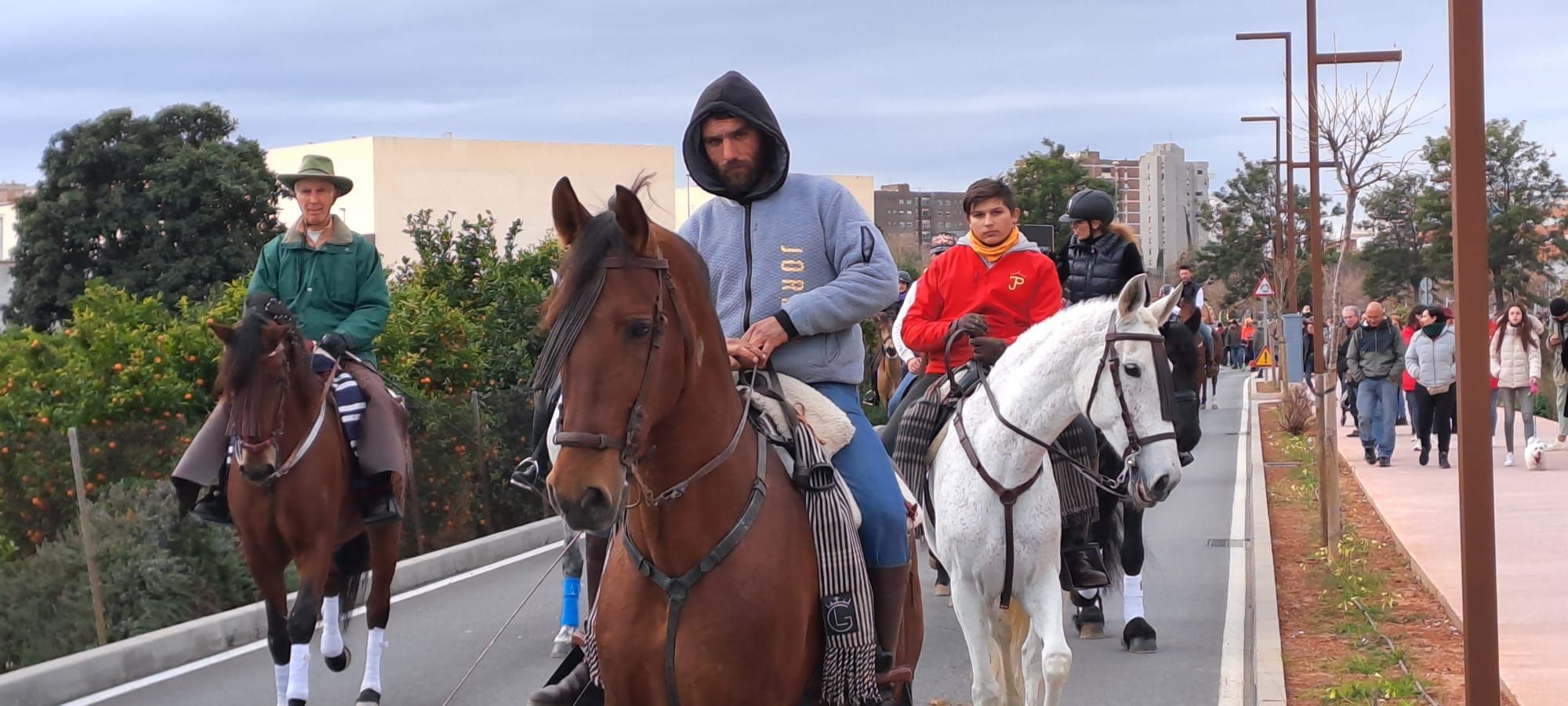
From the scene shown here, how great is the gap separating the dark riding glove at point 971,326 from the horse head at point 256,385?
3.28 m

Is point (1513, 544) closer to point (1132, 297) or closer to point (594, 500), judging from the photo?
point (1132, 297)

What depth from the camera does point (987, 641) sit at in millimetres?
6867

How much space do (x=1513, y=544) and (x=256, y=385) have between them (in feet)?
35.5

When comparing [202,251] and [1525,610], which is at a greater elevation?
[202,251]

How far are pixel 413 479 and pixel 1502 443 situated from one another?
63.0ft

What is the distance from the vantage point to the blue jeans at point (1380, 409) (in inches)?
866

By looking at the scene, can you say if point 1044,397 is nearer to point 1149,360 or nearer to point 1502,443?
point 1149,360

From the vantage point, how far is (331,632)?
26.5 feet

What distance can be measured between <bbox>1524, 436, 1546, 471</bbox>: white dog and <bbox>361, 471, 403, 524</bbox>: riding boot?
17.0m

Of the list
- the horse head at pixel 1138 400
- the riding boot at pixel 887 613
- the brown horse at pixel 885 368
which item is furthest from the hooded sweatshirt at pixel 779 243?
the brown horse at pixel 885 368

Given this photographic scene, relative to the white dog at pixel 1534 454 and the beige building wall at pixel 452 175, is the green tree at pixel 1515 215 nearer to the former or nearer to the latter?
the white dog at pixel 1534 454

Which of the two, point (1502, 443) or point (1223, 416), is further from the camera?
point (1223, 416)

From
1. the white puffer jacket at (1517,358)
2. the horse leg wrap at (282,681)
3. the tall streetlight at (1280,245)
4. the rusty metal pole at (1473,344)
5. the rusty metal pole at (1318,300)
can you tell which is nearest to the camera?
the rusty metal pole at (1473,344)

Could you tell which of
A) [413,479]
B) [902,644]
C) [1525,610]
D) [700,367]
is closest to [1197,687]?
[1525,610]
